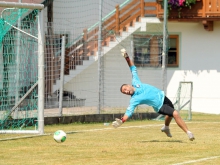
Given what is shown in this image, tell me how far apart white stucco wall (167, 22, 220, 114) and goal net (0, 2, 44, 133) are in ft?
42.3

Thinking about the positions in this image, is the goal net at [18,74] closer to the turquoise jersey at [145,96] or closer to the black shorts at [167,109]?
the turquoise jersey at [145,96]

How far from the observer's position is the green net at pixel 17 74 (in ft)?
59.7

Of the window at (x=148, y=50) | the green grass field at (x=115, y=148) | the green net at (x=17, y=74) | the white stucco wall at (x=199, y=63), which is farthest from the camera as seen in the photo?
the white stucco wall at (x=199, y=63)

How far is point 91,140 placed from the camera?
50.8 feet

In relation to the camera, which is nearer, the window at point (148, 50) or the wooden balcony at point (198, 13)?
the window at point (148, 50)

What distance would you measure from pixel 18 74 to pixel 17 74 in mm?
65

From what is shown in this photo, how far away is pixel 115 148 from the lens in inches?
536

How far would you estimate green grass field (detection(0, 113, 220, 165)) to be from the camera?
11622 mm

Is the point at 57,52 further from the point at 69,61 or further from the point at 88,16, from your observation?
the point at 88,16

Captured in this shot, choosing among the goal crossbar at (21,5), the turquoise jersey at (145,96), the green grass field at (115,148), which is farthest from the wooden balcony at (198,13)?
the turquoise jersey at (145,96)

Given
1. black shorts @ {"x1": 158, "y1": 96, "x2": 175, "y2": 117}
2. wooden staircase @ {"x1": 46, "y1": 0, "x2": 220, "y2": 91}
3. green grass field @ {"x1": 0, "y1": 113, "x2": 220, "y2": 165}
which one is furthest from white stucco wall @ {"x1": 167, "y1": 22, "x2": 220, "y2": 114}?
black shorts @ {"x1": 158, "y1": 96, "x2": 175, "y2": 117}

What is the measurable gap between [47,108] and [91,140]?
6.19 metres

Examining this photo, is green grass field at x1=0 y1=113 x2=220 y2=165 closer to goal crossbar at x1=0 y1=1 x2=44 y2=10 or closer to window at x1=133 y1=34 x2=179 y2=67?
goal crossbar at x1=0 y1=1 x2=44 y2=10

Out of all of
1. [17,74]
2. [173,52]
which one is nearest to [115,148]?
[17,74]
